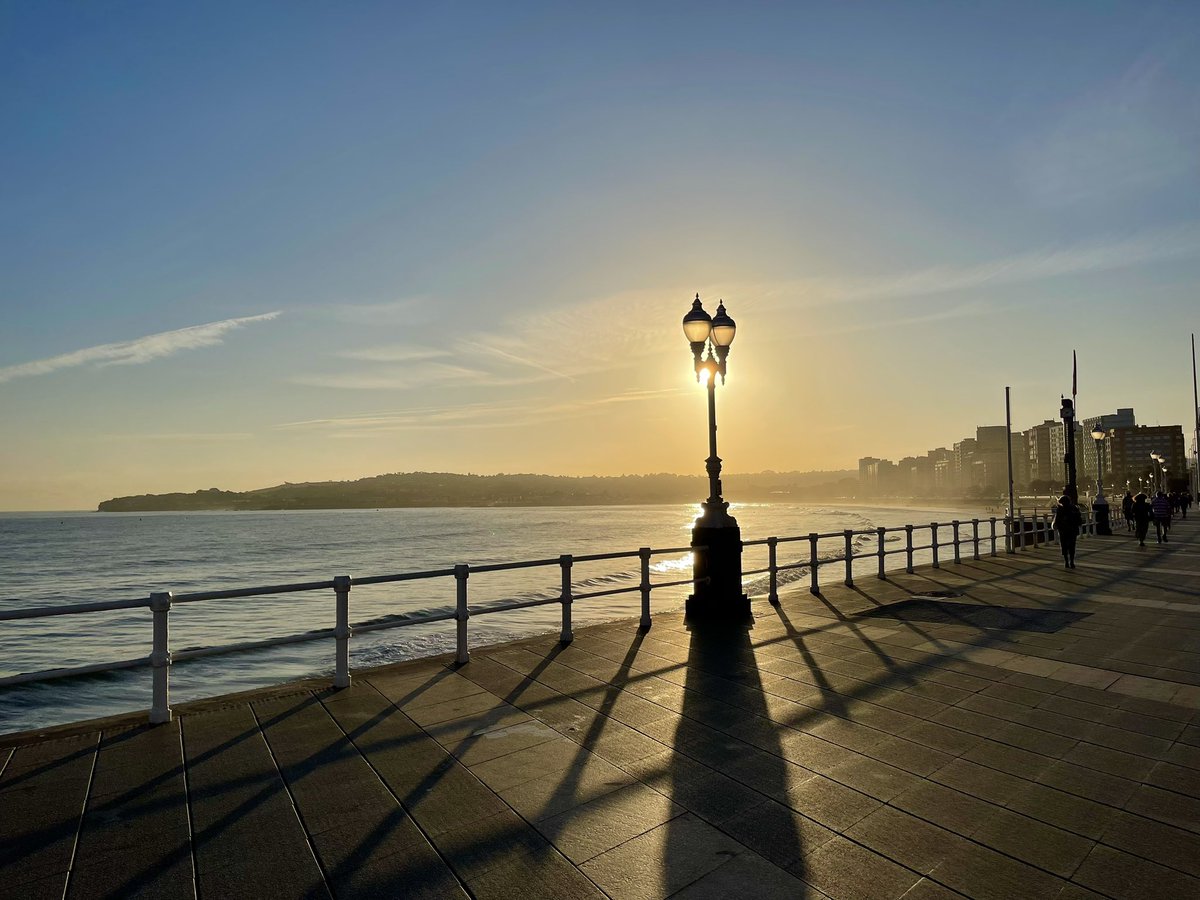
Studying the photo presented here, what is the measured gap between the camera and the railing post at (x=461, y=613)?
7652mm

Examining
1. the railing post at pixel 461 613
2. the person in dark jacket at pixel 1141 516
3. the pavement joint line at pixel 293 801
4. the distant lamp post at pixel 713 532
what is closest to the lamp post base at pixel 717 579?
the distant lamp post at pixel 713 532

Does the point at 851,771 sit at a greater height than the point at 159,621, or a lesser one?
lesser

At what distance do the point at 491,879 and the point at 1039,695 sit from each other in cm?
590

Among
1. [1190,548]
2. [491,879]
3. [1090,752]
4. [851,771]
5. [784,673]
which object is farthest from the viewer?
[1190,548]

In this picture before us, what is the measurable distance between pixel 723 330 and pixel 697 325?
47 centimetres

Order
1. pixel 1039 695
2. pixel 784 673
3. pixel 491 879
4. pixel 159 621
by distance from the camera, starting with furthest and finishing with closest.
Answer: pixel 784 673 → pixel 1039 695 → pixel 159 621 → pixel 491 879

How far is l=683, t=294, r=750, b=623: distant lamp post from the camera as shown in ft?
35.9

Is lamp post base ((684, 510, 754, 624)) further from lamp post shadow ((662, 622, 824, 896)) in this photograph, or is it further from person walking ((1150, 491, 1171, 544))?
Answer: person walking ((1150, 491, 1171, 544))

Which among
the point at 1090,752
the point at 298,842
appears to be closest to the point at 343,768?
the point at 298,842

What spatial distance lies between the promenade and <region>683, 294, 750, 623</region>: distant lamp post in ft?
8.39

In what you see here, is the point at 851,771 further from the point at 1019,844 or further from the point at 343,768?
the point at 343,768

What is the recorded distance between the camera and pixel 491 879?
3.46m

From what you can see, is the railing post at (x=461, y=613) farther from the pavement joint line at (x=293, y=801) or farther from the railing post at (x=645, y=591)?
the railing post at (x=645, y=591)

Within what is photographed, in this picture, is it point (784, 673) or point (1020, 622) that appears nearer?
point (784, 673)
